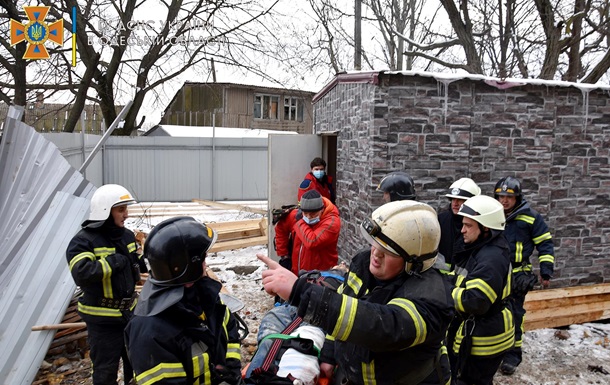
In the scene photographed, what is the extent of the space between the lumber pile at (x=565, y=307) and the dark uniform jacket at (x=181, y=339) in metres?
4.70

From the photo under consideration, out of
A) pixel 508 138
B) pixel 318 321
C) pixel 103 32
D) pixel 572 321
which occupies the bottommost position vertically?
pixel 572 321

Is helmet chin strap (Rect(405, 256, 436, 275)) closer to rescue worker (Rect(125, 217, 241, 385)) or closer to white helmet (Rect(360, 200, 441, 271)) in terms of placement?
white helmet (Rect(360, 200, 441, 271))

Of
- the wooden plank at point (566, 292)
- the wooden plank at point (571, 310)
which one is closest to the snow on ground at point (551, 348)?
the wooden plank at point (571, 310)

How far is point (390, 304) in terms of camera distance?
6.68 feet

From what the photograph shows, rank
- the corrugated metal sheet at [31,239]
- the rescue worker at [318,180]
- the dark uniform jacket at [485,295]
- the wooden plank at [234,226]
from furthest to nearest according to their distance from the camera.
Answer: the wooden plank at [234,226], the rescue worker at [318,180], the corrugated metal sheet at [31,239], the dark uniform jacket at [485,295]

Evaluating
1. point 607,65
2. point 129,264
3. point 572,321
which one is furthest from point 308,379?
point 607,65

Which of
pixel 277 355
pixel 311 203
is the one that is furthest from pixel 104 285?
pixel 311 203

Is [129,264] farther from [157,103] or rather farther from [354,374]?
[157,103]

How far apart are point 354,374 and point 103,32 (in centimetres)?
1449

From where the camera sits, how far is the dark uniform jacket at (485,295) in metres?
3.36

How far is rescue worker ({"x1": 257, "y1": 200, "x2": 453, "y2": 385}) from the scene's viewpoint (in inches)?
75.4

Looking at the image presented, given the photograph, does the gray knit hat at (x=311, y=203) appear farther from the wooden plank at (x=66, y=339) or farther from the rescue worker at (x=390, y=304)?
the wooden plank at (x=66, y=339)

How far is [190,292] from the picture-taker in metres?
2.29

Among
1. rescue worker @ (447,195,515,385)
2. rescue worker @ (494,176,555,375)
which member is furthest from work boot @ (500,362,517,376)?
rescue worker @ (447,195,515,385)
